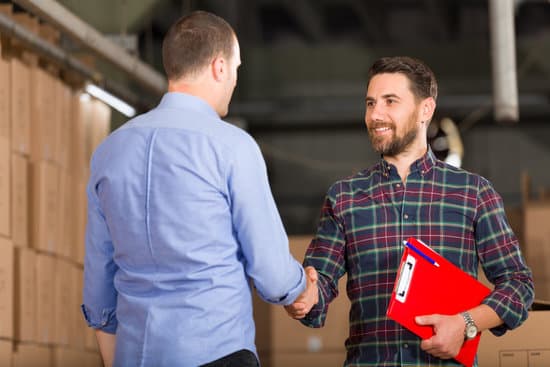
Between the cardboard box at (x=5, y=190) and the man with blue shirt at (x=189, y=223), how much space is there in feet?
9.72

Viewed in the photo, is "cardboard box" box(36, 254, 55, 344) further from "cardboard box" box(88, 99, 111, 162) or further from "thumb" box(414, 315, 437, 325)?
"thumb" box(414, 315, 437, 325)

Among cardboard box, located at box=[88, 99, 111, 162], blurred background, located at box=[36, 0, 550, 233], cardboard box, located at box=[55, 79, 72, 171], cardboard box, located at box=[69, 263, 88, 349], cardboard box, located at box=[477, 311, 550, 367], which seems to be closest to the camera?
cardboard box, located at box=[477, 311, 550, 367]

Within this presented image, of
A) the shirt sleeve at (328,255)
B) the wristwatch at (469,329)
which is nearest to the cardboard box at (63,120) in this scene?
the shirt sleeve at (328,255)

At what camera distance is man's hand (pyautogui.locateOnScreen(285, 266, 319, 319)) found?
246 cm

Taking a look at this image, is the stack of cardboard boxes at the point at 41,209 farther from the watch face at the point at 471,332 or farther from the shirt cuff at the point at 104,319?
the watch face at the point at 471,332

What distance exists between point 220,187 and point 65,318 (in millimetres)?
4118

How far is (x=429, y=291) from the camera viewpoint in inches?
98.5

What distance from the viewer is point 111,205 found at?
2.19 metres

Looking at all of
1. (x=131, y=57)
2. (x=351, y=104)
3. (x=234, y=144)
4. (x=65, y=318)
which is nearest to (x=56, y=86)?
(x=131, y=57)

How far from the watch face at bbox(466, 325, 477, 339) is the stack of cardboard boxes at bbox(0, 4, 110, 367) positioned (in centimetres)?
320

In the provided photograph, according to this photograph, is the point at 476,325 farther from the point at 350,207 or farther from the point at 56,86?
the point at 56,86

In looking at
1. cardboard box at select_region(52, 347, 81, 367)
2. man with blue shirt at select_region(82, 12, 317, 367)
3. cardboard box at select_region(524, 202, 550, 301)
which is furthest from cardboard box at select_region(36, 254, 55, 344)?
man with blue shirt at select_region(82, 12, 317, 367)

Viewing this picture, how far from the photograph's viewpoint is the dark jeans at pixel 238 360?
209cm

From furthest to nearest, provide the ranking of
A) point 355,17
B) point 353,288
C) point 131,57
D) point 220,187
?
point 355,17
point 131,57
point 353,288
point 220,187
